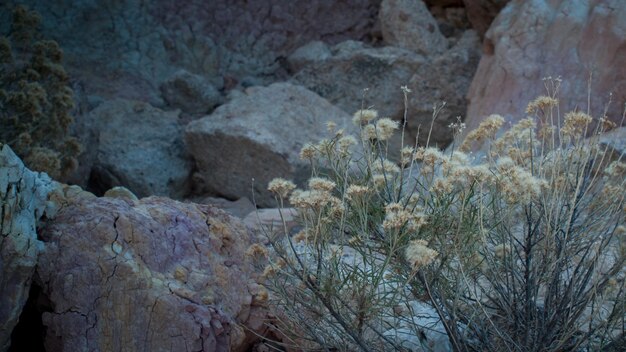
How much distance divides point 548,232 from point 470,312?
1.58 ft

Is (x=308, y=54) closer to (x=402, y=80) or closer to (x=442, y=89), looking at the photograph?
(x=402, y=80)

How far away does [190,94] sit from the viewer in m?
7.71

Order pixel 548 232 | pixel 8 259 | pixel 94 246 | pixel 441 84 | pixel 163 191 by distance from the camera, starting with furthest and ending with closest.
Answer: pixel 441 84 → pixel 163 191 → pixel 94 246 → pixel 8 259 → pixel 548 232

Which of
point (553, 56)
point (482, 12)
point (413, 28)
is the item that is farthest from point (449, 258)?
point (413, 28)

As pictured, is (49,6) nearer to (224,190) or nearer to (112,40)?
(112,40)

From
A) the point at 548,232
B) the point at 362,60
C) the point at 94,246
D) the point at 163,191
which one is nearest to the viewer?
the point at 548,232

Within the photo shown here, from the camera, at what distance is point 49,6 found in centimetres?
793

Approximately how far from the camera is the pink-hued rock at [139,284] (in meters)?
2.99

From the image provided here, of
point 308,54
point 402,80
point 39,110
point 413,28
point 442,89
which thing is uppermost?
point 413,28

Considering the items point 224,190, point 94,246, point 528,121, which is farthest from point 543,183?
point 224,190

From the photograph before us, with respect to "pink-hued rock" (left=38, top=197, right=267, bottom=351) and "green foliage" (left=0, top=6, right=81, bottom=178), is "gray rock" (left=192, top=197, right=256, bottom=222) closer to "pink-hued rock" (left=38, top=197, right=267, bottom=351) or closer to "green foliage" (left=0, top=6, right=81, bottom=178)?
"green foliage" (left=0, top=6, right=81, bottom=178)

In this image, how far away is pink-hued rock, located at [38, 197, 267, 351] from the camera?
9.82 ft

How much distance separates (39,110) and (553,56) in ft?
11.1

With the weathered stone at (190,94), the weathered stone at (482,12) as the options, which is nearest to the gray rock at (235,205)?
the weathered stone at (190,94)
